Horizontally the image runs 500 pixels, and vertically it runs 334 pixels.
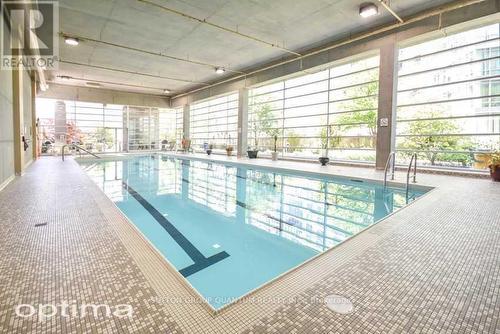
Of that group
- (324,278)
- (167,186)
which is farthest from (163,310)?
(167,186)

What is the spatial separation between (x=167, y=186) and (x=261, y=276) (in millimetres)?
4681

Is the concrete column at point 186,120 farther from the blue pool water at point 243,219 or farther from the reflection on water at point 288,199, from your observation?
the blue pool water at point 243,219

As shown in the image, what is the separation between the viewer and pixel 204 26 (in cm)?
686

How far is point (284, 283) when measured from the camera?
1604 mm

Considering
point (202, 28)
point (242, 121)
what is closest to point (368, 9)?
point (202, 28)

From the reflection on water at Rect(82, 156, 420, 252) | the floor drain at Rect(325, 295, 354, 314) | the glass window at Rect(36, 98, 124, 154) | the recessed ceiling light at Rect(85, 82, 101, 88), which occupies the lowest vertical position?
the reflection on water at Rect(82, 156, 420, 252)

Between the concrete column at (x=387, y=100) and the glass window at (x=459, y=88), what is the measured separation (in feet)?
1.69

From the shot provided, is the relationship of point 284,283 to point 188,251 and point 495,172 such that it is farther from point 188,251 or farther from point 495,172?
point 495,172

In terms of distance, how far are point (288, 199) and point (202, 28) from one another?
199 inches

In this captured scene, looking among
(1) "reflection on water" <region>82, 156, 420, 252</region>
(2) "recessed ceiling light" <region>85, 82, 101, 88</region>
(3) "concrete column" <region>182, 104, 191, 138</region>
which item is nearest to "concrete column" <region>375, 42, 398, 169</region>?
(1) "reflection on water" <region>82, 156, 420, 252</region>

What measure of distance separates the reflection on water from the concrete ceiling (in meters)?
3.95

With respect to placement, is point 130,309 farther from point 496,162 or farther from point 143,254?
point 496,162

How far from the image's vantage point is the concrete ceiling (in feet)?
19.1

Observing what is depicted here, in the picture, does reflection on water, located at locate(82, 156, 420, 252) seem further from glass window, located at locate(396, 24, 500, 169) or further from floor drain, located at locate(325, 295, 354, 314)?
glass window, located at locate(396, 24, 500, 169)
